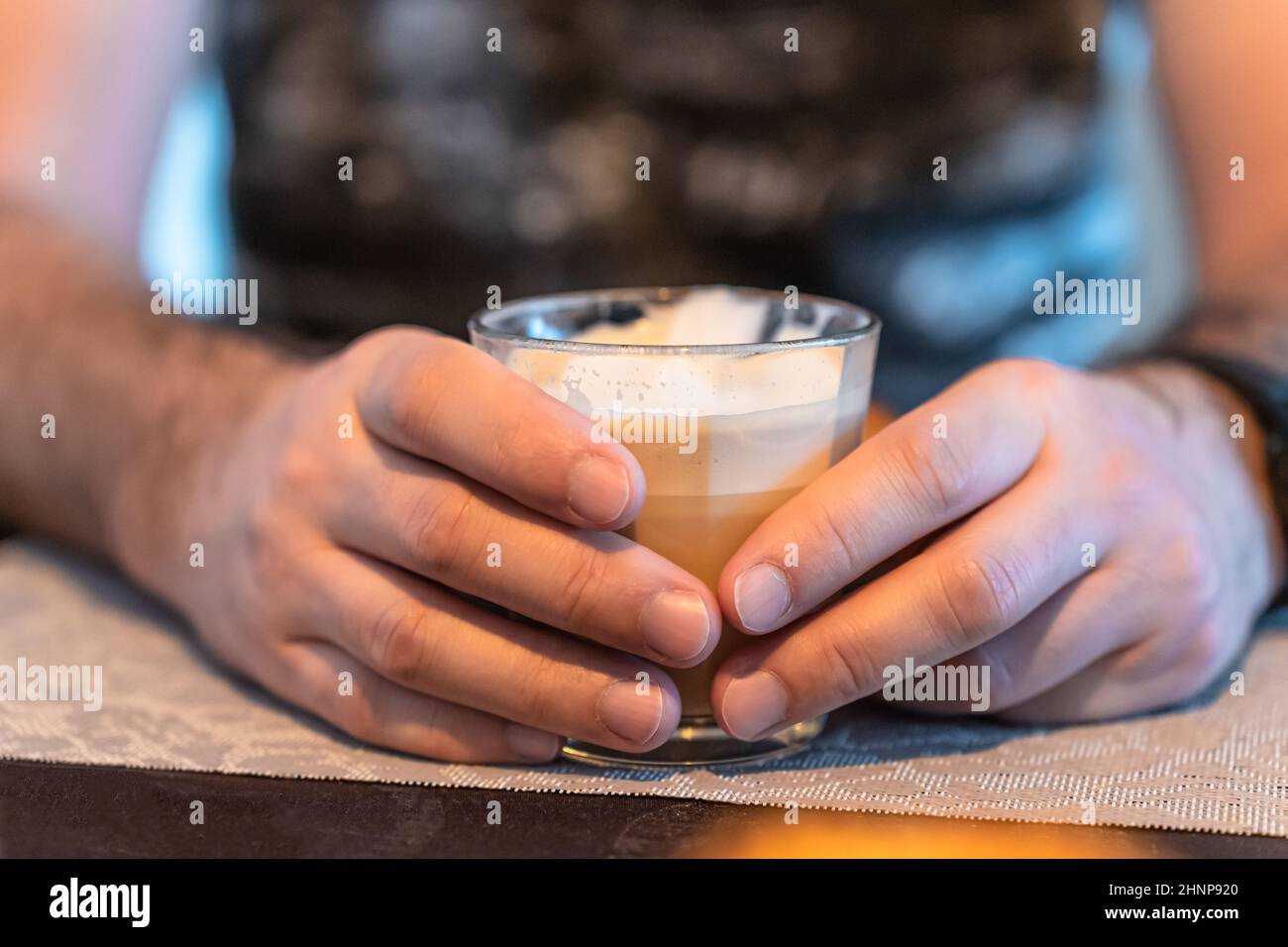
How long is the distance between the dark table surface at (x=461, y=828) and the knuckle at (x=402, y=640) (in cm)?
6

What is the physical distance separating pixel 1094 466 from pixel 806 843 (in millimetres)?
255

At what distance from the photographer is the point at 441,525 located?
21.5 inches

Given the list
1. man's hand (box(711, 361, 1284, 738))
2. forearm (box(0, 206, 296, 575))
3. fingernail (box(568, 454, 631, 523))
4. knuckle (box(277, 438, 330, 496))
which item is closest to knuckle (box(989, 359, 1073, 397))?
man's hand (box(711, 361, 1284, 738))

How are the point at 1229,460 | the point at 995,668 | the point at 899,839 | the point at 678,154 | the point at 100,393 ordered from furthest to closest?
the point at 678,154
the point at 100,393
the point at 1229,460
the point at 995,668
the point at 899,839

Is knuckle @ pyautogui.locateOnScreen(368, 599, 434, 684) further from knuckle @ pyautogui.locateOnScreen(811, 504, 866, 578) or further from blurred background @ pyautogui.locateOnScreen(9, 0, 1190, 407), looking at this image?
blurred background @ pyautogui.locateOnScreen(9, 0, 1190, 407)

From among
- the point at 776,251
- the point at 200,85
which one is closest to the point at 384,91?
the point at 776,251

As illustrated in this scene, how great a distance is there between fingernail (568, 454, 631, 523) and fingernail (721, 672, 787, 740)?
106mm

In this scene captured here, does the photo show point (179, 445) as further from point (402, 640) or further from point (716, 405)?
point (716, 405)

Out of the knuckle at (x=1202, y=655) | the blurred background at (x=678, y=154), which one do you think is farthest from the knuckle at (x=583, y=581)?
the blurred background at (x=678, y=154)

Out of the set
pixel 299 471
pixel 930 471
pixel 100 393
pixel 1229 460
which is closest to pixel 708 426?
pixel 930 471

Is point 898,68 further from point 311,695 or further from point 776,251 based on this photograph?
point 311,695

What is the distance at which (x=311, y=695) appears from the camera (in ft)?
2.05

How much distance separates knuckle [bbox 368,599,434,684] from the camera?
1.86 feet

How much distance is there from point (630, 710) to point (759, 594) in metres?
0.08
